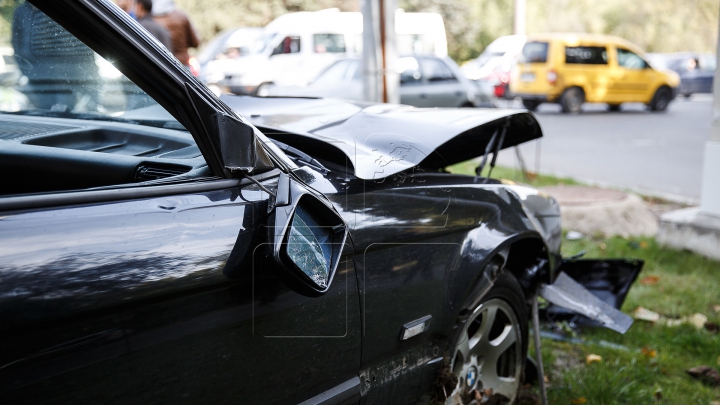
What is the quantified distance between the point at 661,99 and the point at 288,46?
10.6 metres

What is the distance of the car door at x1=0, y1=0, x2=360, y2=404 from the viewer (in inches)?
52.7

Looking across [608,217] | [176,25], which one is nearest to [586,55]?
[176,25]

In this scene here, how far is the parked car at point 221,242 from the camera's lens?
4.55ft

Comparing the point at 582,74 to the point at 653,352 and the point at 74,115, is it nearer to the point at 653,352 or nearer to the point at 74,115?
the point at 653,352

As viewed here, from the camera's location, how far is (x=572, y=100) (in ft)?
62.8

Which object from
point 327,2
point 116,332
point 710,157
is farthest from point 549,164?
point 327,2

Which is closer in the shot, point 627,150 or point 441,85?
point 627,150

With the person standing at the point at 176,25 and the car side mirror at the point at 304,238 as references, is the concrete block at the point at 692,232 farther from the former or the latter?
the person standing at the point at 176,25

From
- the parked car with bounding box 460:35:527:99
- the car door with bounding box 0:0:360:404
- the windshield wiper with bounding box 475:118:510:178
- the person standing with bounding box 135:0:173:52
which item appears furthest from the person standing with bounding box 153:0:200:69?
the parked car with bounding box 460:35:527:99

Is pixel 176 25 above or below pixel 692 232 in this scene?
above

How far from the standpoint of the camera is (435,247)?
2271mm

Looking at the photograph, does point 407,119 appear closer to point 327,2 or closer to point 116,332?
point 116,332

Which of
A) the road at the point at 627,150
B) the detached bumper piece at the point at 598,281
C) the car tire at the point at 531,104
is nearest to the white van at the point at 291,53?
the car tire at the point at 531,104

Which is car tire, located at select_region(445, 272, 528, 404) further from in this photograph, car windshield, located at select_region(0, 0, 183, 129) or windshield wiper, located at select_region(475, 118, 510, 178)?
car windshield, located at select_region(0, 0, 183, 129)
